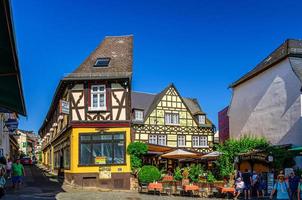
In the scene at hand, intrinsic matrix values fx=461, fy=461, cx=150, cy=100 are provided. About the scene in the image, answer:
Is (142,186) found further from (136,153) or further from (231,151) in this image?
(231,151)

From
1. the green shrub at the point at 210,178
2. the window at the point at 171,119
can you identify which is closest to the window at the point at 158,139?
the window at the point at 171,119

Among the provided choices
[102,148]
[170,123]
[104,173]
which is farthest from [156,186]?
[170,123]

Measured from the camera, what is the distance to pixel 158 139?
142 ft

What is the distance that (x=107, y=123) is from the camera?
89.1 ft

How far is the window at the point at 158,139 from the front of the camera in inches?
1684

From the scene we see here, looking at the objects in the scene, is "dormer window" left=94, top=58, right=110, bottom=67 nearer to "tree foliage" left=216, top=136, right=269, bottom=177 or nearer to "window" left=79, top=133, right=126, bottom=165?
"window" left=79, top=133, right=126, bottom=165

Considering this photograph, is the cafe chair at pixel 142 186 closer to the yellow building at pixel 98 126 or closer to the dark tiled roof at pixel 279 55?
the yellow building at pixel 98 126

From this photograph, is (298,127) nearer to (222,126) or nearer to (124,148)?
(124,148)

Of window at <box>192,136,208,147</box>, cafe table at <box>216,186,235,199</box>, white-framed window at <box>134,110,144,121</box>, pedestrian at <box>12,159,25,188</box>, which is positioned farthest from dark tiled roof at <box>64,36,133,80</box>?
window at <box>192,136,208,147</box>

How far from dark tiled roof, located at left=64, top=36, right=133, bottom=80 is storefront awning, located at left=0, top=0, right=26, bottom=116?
1950cm

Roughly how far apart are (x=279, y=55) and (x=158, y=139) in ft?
52.3

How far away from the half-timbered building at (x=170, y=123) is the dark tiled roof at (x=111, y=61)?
10.7 m

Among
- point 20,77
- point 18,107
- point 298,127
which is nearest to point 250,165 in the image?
point 298,127

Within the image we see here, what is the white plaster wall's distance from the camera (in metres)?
28.1
